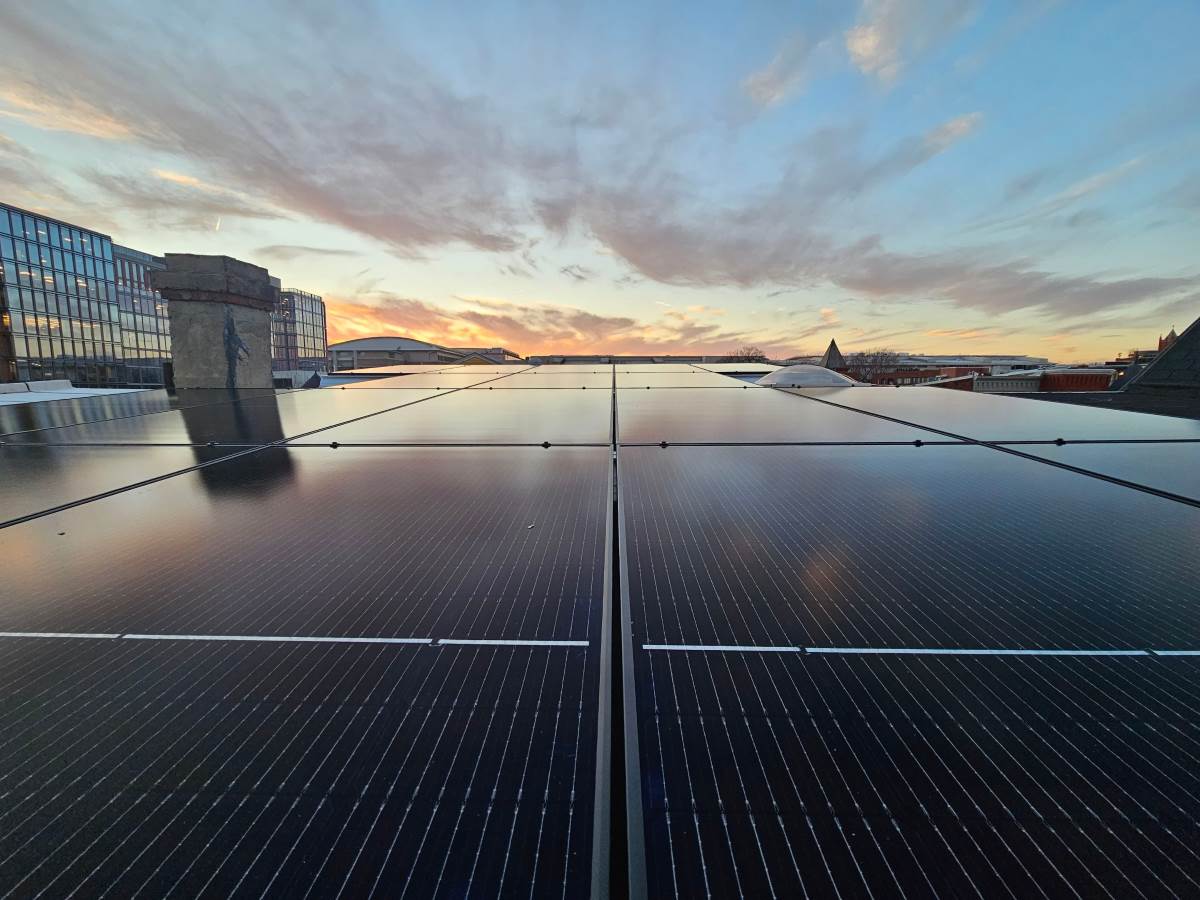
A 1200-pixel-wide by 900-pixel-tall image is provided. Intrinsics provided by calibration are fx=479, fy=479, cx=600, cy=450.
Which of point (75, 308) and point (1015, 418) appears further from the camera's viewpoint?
point (75, 308)

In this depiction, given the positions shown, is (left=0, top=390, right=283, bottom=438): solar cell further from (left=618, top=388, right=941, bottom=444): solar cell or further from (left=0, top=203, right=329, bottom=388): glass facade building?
(left=0, top=203, right=329, bottom=388): glass facade building


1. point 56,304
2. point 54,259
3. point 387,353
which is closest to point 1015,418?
point 387,353

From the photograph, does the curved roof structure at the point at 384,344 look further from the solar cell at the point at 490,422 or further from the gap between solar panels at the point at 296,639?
the gap between solar panels at the point at 296,639

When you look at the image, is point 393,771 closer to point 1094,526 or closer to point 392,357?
point 1094,526

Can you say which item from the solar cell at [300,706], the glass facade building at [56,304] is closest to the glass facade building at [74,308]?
the glass facade building at [56,304]

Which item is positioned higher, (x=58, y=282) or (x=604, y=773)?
(x=58, y=282)

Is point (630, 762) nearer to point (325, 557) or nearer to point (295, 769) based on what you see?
point (295, 769)
